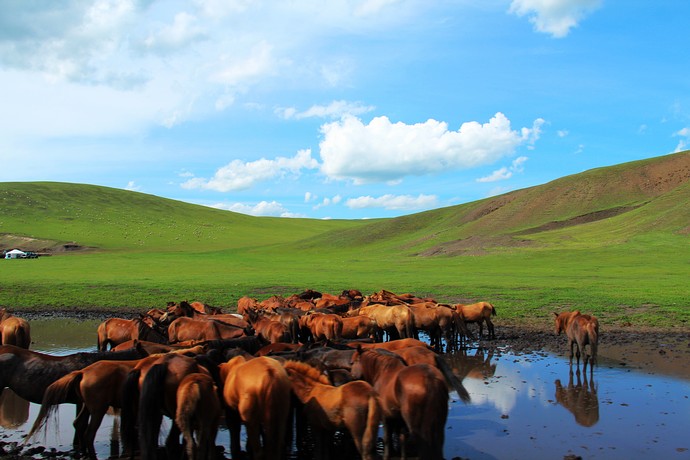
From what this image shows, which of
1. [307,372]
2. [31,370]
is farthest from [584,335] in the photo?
[31,370]

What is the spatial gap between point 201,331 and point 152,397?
598 cm

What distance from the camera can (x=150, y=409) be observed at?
7.10m

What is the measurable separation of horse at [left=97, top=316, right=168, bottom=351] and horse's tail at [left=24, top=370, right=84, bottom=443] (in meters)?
4.68

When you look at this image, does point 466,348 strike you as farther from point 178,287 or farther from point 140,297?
point 178,287

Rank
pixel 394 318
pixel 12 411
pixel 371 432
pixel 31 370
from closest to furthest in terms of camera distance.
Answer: pixel 371 432 → pixel 31 370 → pixel 12 411 → pixel 394 318

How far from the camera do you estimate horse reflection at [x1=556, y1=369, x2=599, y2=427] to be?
959 cm

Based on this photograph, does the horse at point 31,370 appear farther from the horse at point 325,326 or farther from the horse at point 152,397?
the horse at point 325,326

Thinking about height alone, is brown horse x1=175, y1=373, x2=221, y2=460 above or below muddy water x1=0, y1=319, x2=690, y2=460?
above

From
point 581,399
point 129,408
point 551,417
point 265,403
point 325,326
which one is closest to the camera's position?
point 265,403

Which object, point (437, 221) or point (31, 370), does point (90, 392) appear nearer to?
point (31, 370)

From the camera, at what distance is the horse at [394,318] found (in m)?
16.0

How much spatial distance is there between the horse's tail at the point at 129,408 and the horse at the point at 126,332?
4.99 meters

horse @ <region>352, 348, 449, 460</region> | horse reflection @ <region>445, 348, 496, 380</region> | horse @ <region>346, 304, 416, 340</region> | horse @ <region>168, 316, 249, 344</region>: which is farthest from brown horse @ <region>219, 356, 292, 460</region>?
horse @ <region>346, 304, 416, 340</region>

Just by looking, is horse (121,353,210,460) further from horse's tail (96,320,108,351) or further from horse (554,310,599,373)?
horse (554,310,599,373)
